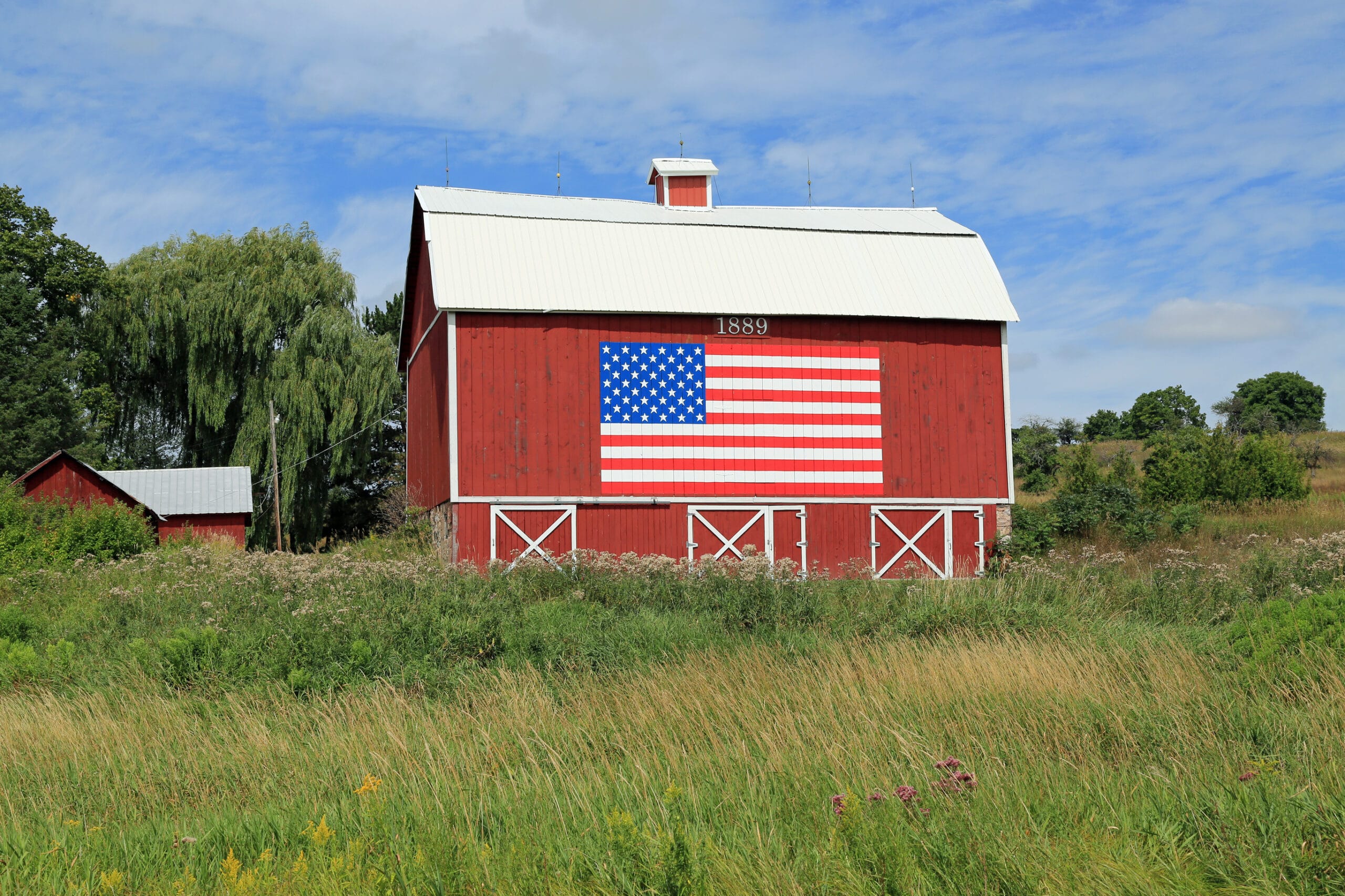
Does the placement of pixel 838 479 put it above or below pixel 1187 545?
above

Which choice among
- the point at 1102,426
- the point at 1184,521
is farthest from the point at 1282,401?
the point at 1184,521

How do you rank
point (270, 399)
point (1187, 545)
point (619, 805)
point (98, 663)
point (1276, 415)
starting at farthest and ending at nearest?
point (1276, 415), point (270, 399), point (1187, 545), point (98, 663), point (619, 805)

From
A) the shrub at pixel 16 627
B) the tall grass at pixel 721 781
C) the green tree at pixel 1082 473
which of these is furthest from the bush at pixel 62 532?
the green tree at pixel 1082 473

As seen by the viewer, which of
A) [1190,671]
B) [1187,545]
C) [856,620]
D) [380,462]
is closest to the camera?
[1190,671]

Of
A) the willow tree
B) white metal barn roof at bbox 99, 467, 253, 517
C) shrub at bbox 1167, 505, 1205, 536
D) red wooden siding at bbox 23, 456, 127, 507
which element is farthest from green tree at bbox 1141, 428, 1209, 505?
red wooden siding at bbox 23, 456, 127, 507

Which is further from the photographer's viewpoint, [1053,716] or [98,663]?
[98,663]

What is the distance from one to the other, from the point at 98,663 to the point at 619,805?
7479 mm

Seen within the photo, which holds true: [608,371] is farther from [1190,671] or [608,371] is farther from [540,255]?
[1190,671]

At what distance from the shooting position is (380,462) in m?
39.4

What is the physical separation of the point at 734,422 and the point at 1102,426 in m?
60.4

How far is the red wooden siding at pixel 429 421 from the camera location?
21.0 metres

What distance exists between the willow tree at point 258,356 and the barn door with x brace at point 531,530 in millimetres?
15850

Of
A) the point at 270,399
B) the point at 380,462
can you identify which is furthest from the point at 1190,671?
the point at 380,462

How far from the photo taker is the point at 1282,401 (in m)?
80.7
